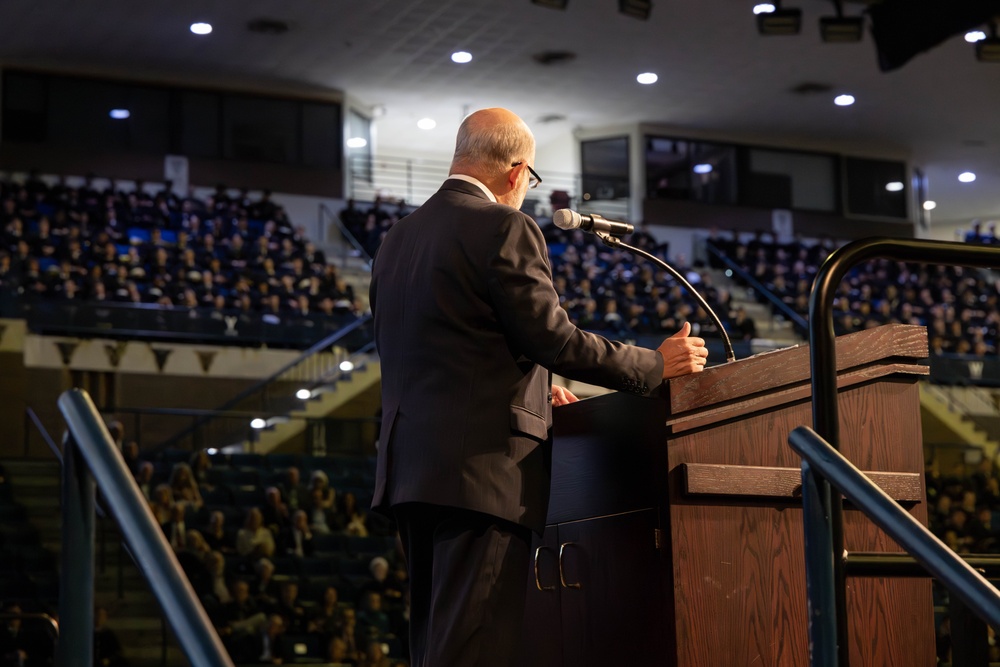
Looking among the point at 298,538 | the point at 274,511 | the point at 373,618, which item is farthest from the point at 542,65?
the point at 373,618

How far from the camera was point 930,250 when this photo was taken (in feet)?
5.95

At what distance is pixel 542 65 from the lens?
17.8m

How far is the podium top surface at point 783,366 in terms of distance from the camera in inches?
89.4

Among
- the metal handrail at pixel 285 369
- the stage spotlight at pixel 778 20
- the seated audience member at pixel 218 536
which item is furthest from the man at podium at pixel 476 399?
the stage spotlight at pixel 778 20

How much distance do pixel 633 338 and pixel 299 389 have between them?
3571 millimetres

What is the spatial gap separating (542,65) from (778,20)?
5.35m

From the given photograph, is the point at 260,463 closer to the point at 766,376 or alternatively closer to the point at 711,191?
the point at 766,376

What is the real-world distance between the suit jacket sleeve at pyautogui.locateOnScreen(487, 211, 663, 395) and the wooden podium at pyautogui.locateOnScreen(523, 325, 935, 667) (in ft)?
0.26

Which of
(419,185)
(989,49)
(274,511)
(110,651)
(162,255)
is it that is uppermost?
(419,185)

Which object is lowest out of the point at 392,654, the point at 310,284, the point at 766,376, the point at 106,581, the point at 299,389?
the point at 392,654

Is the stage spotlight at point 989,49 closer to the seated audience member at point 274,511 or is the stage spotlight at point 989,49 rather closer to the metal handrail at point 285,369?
the metal handrail at point 285,369

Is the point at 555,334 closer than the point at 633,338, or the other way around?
the point at 555,334

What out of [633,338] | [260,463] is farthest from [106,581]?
[633,338]

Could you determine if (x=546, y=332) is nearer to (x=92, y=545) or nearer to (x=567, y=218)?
(x=567, y=218)
